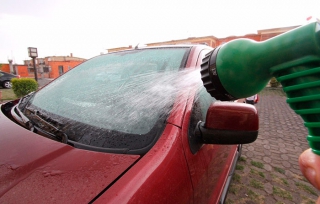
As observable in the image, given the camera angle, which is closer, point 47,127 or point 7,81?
point 47,127

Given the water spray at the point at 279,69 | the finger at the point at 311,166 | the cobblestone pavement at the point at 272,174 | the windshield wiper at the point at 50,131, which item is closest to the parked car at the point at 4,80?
the windshield wiper at the point at 50,131

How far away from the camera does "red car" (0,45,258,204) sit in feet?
2.23

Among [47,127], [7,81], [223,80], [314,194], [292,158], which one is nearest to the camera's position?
[223,80]

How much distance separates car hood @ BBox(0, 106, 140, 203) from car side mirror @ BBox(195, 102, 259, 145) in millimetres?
424

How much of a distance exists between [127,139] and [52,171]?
13.6 inches

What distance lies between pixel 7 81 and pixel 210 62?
17141 mm

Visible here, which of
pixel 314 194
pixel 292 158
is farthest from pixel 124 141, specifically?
pixel 292 158

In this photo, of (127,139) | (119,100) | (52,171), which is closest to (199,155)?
(127,139)

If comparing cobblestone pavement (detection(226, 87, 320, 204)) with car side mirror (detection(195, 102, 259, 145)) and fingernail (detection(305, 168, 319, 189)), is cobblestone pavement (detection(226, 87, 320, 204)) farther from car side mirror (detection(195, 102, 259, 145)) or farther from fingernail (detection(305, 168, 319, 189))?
fingernail (detection(305, 168, 319, 189))

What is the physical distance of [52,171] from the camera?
749 millimetres

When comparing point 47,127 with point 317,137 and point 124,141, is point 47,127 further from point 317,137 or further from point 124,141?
point 317,137

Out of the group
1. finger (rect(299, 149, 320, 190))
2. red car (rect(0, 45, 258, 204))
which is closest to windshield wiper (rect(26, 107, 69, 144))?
red car (rect(0, 45, 258, 204))

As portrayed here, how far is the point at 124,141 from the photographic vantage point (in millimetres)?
878

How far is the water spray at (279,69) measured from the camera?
0.42 m
